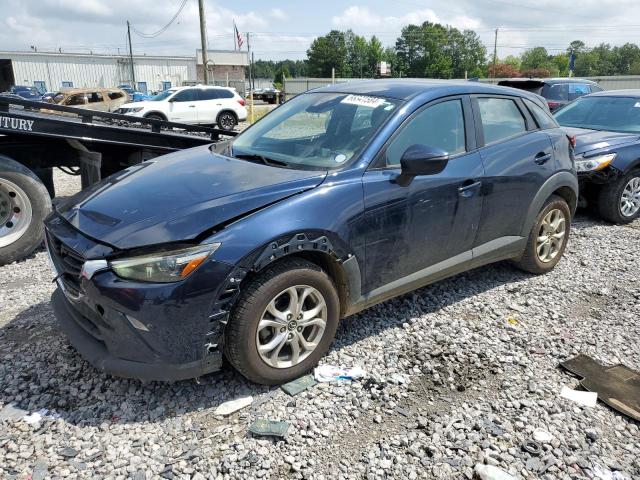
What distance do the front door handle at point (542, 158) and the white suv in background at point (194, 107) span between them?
1709 cm

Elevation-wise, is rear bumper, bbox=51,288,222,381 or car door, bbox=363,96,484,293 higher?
car door, bbox=363,96,484,293

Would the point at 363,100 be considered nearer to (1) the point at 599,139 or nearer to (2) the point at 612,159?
(2) the point at 612,159

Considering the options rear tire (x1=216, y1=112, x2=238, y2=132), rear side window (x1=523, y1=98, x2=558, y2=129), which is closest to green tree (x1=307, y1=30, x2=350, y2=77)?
rear tire (x1=216, y1=112, x2=238, y2=132)

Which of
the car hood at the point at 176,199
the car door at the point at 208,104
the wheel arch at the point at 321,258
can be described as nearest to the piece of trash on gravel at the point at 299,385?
the wheel arch at the point at 321,258

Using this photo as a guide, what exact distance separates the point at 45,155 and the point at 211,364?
398 cm

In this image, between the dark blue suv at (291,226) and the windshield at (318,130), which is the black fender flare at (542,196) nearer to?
the dark blue suv at (291,226)

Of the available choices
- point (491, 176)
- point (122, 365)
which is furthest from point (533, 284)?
point (122, 365)

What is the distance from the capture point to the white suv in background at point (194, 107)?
19.5 meters

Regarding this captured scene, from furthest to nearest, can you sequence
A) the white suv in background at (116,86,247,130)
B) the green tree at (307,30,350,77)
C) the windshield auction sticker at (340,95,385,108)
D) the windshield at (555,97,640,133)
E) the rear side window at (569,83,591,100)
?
1. the green tree at (307,30,350,77)
2. the white suv in background at (116,86,247,130)
3. the rear side window at (569,83,591,100)
4. the windshield at (555,97,640,133)
5. the windshield auction sticker at (340,95,385,108)

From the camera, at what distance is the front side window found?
3.40 m

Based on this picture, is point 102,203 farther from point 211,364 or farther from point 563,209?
point 563,209

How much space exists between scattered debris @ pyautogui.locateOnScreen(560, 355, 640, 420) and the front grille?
307 centimetres

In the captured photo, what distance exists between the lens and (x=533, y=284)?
4723 millimetres

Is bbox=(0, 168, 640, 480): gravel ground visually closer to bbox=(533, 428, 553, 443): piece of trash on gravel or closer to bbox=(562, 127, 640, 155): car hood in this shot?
bbox=(533, 428, 553, 443): piece of trash on gravel
